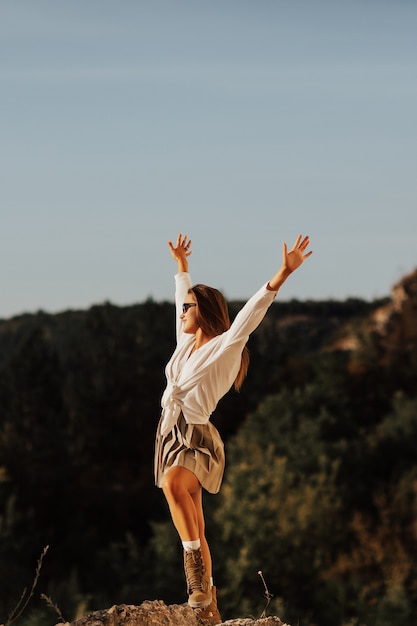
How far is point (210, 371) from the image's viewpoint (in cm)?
785

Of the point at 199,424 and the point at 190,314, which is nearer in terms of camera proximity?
the point at 199,424

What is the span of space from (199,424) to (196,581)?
3.86ft

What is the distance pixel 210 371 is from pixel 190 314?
0.63 meters

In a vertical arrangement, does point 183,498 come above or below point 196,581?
above

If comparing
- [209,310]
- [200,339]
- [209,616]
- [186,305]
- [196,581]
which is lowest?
[209,616]

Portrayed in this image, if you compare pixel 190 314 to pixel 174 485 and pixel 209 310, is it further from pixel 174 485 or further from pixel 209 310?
pixel 174 485

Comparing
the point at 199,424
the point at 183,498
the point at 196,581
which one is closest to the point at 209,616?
the point at 196,581

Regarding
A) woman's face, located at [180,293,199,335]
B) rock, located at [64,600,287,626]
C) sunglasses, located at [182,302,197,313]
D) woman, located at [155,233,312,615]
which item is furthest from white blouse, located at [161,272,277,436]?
rock, located at [64,600,287,626]

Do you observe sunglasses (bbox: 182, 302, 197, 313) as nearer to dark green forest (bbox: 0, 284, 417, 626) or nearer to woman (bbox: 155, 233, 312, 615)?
woman (bbox: 155, 233, 312, 615)

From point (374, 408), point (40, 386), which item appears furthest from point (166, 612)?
point (374, 408)

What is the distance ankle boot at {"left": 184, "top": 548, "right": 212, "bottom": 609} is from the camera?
7859 millimetres

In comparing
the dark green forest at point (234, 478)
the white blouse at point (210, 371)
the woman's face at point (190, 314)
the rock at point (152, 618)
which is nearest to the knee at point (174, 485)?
the white blouse at point (210, 371)

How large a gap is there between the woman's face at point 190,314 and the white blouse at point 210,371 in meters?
0.28

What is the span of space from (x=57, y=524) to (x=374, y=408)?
1969 centimetres
